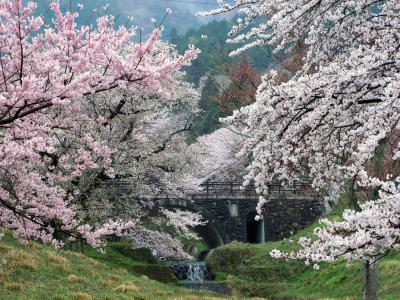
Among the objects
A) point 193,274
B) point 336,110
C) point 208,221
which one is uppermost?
point 208,221

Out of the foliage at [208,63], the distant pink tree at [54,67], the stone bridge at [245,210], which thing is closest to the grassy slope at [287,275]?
the stone bridge at [245,210]

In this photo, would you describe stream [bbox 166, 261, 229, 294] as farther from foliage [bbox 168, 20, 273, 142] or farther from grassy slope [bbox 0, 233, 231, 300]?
foliage [bbox 168, 20, 273, 142]

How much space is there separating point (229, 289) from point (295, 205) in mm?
17419

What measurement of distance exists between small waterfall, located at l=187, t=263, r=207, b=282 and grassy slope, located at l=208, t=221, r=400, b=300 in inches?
51.5

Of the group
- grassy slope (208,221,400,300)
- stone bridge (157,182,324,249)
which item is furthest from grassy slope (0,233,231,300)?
stone bridge (157,182,324,249)

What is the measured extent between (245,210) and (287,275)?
17911mm

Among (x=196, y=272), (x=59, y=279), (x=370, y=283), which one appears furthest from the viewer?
(x=196, y=272)

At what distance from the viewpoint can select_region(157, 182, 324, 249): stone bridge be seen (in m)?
43.5

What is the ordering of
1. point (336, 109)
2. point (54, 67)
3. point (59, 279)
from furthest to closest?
point (59, 279) < point (54, 67) < point (336, 109)

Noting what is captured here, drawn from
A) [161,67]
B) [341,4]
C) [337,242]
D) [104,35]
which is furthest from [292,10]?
[337,242]

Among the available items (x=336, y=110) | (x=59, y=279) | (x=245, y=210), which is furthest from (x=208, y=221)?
(x=336, y=110)

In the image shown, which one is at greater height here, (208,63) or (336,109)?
(208,63)

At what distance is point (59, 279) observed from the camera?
46.9 ft

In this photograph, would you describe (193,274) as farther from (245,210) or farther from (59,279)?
(59,279)
